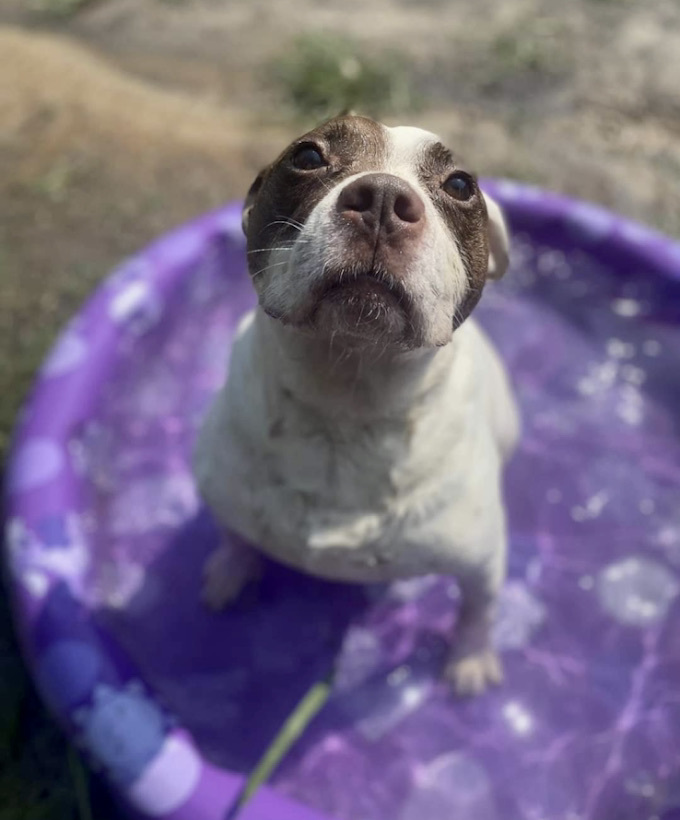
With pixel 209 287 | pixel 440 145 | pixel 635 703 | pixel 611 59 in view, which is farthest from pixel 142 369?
pixel 611 59

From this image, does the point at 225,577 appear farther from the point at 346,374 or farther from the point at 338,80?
the point at 338,80

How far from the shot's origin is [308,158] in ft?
5.70

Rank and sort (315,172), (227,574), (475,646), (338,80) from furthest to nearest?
1. (338,80)
2. (227,574)
3. (475,646)
4. (315,172)

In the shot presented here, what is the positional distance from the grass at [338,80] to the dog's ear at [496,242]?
305 centimetres

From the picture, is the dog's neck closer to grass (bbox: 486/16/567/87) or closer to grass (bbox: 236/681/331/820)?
grass (bbox: 236/681/331/820)

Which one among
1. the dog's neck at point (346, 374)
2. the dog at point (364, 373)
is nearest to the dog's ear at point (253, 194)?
the dog at point (364, 373)

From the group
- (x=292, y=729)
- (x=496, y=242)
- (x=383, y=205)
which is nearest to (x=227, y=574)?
(x=292, y=729)

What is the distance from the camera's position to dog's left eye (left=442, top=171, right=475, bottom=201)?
5.79 feet

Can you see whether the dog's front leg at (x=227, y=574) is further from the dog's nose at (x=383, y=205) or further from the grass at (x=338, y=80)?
the grass at (x=338, y=80)

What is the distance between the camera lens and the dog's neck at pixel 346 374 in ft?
5.91

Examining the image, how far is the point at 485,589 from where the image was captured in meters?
2.42

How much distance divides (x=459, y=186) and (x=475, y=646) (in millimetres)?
1702

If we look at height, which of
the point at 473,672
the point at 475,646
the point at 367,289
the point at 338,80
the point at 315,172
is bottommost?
the point at 473,672

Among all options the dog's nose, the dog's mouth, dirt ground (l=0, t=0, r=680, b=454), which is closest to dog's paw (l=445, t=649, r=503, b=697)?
the dog's mouth
